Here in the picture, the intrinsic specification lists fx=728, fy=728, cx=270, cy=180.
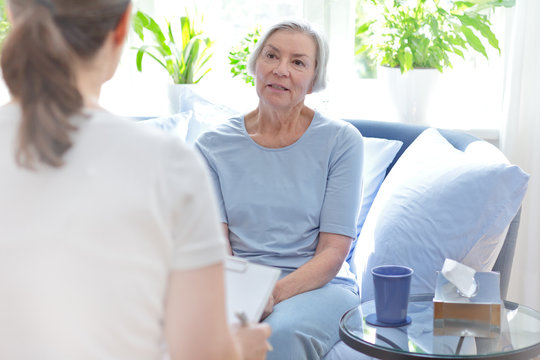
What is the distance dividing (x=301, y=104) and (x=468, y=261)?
0.68m

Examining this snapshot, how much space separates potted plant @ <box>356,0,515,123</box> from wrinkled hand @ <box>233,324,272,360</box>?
1.86m

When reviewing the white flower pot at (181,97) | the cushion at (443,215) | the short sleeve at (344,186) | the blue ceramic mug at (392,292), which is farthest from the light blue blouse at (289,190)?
the white flower pot at (181,97)

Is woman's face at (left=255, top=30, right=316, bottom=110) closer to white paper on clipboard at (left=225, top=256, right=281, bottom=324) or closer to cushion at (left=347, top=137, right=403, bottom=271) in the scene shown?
cushion at (left=347, top=137, right=403, bottom=271)

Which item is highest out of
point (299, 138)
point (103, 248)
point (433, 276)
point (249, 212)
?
point (103, 248)

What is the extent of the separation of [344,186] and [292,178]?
0.51 feet

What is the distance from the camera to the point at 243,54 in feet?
9.89

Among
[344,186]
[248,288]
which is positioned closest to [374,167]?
[344,186]

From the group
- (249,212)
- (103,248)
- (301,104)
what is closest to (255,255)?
(249,212)

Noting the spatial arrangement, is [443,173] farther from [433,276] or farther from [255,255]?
[255,255]

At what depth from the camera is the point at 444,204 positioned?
1.90 meters

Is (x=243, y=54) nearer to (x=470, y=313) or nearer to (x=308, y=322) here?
(x=308, y=322)

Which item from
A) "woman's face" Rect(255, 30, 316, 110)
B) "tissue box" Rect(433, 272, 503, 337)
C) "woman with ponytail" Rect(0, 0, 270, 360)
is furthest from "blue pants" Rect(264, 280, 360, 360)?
"woman with ponytail" Rect(0, 0, 270, 360)

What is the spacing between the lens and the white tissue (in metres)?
1.58

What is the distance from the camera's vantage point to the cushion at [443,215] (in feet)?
6.01
